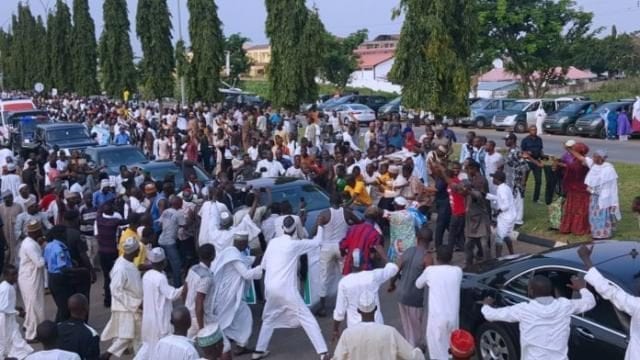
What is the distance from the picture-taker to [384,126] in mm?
21797

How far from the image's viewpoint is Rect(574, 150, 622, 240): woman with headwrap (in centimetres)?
1226

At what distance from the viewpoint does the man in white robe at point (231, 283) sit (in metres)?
8.17

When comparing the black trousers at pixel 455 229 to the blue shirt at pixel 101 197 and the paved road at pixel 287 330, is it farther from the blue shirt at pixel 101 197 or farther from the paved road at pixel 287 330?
the blue shirt at pixel 101 197

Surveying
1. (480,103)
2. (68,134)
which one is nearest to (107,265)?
(68,134)

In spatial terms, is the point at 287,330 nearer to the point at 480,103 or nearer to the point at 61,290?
the point at 61,290

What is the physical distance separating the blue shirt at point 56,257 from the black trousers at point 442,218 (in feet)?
19.8

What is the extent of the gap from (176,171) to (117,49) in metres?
30.2

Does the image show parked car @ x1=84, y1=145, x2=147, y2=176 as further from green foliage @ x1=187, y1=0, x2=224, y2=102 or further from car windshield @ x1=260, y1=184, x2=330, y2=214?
green foliage @ x1=187, y1=0, x2=224, y2=102

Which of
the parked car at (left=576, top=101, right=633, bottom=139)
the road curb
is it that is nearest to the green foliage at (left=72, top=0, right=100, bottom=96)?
the parked car at (left=576, top=101, right=633, bottom=139)

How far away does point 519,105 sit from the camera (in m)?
35.4

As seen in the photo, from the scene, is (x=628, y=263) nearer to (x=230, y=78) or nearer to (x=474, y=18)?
(x=474, y=18)

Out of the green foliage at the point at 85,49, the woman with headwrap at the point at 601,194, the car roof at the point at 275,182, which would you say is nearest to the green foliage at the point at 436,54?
the car roof at the point at 275,182

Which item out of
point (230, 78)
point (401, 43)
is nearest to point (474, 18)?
point (401, 43)

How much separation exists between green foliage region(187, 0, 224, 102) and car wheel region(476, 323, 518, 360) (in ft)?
88.8
